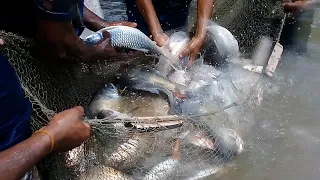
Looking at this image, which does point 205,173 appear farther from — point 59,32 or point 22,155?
point 22,155

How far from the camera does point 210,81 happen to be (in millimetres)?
4277

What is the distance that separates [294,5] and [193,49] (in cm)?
208

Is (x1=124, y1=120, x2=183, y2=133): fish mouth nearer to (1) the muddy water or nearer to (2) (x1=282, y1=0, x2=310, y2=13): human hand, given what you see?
(1) the muddy water

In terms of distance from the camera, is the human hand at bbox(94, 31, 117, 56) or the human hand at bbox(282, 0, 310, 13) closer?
the human hand at bbox(94, 31, 117, 56)

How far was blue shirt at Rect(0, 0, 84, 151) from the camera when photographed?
2.20 metres

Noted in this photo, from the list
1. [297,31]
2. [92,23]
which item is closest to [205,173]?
[92,23]

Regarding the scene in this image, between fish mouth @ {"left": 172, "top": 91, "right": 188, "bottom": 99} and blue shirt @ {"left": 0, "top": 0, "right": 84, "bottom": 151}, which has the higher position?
blue shirt @ {"left": 0, "top": 0, "right": 84, "bottom": 151}

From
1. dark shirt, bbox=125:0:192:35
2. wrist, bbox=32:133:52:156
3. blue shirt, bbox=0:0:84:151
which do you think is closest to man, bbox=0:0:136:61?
blue shirt, bbox=0:0:84:151

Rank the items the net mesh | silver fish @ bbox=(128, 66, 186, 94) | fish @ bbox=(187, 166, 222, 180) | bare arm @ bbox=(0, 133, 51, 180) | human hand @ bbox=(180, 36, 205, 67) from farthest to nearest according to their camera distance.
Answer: human hand @ bbox=(180, 36, 205, 67) → silver fish @ bbox=(128, 66, 186, 94) → fish @ bbox=(187, 166, 222, 180) → the net mesh → bare arm @ bbox=(0, 133, 51, 180)

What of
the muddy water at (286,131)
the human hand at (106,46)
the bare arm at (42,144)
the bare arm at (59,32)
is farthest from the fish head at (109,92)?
the muddy water at (286,131)

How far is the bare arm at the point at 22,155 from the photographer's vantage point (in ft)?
6.66

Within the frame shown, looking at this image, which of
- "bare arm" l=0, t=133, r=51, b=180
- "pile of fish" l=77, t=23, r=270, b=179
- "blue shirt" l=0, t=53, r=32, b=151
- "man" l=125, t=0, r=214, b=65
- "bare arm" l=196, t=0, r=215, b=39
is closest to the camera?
"bare arm" l=0, t=133, r=51, b=180

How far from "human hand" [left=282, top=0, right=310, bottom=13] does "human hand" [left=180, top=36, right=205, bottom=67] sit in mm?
1822

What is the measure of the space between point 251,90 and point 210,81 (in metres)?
0.46
